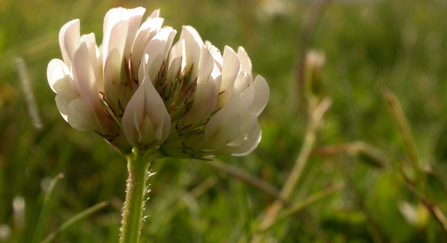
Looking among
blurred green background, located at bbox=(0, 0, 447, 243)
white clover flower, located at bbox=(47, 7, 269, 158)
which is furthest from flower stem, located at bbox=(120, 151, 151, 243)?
blurred green background, located at bbox=(0, 0, 447, 243)

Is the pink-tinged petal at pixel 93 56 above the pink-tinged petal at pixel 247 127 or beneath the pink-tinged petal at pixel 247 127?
above

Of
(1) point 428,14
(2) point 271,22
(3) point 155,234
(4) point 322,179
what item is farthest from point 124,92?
(1) point 428,14

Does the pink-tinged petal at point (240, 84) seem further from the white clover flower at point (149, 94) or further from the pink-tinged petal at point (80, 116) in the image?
the pink-tinged petal at point (80, 116)

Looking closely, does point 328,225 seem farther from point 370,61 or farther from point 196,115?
point 370,61

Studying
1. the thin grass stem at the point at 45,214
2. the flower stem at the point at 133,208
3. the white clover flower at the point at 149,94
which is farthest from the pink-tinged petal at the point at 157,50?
the thin grass stem at the point at 45,214

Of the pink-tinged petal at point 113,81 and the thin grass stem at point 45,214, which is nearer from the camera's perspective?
the pink-tinged petal at point 113,81
